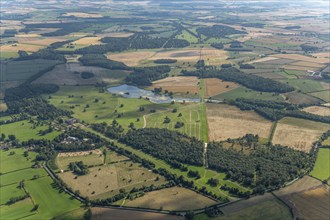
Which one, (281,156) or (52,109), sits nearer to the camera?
(281,156)

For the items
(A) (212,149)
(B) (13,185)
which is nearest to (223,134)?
(A) (212,149)

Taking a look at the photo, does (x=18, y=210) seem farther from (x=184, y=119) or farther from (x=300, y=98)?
(x=300, y=98)

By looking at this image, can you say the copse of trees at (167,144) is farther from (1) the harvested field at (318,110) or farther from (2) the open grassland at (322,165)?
(1) the harvested field at (318,110)

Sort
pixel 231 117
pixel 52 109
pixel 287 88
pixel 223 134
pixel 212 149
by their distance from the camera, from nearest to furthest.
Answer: pixel 212 149, pixel 223 134, pixel 231 117, pixel 52 109, pixel 287 88

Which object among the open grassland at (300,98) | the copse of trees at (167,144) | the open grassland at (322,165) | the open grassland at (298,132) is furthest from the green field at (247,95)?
the open grassland at (322,165)

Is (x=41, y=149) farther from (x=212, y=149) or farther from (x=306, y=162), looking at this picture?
(x=306, y=162)

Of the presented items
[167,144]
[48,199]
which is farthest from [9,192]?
[167,144]

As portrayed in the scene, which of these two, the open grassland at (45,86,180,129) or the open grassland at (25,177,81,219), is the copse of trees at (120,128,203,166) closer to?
the open grassland at (45,86,180,129)
